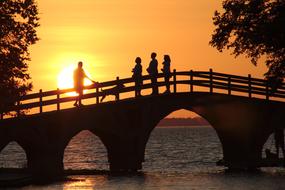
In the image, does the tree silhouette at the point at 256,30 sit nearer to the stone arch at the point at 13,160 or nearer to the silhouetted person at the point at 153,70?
the silhouetted person at the point at 153,70

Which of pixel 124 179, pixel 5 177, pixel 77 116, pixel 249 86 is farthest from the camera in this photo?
pixel 249 86

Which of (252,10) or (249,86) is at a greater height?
(252,10)

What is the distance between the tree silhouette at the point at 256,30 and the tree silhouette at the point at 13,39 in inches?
340

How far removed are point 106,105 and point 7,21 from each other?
6.40 m

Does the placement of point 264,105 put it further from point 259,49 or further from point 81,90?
point 81,90

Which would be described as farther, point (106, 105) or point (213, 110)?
point (213, 110)

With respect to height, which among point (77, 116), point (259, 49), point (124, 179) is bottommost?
point (124, 179)

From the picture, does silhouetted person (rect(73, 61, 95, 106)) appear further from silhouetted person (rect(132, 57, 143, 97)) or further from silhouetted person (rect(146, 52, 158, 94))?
silhouetted person (rect(146, 52, 158, 94))

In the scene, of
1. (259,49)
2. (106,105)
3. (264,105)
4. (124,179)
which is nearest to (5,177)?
(124,179)

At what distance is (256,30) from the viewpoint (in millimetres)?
41031

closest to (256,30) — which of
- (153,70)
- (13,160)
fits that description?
(153,70)

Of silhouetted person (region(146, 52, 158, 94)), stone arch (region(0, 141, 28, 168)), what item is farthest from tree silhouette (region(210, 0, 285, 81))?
stone arch (region(0, 141, 28, 168))

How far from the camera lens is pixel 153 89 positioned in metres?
45.4

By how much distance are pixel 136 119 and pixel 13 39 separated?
7.72 meters
